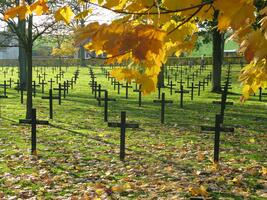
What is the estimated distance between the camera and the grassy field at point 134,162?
579 cm

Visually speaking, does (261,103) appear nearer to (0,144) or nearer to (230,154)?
(230,154)

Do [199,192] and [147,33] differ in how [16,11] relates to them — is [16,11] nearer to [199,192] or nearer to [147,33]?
[147,33]

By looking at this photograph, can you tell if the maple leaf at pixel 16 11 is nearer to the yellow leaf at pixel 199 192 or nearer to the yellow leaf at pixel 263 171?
the yellow leaf at pixel 199 192

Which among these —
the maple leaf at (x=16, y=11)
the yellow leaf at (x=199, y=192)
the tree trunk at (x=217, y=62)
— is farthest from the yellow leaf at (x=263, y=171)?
the tree trunk at (x=217, y=62)

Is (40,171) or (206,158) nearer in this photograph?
(40,171)

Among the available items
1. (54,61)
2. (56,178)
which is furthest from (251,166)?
(54,61)

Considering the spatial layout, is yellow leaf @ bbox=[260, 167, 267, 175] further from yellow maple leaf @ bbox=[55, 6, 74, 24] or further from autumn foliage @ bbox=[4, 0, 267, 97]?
yellow maple leaf @ bbox=[55, 6, 74, 24]

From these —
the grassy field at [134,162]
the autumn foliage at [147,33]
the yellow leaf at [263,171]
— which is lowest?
the grassy field at [134,162]

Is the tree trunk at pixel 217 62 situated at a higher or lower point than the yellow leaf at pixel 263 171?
higher

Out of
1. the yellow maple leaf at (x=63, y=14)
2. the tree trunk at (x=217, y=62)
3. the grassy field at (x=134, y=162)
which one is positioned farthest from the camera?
the tree trunk at (x=217, y=62)

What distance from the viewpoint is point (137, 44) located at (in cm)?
180

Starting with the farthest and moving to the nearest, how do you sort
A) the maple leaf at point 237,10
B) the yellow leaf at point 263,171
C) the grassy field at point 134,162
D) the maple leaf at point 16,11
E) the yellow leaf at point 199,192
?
the yellow leaf at point 263,171, the grassy field at point 134,162, the yellow leaf at point 199,192, the maple leaf at point 16,11, the maple leaf at point 237,10

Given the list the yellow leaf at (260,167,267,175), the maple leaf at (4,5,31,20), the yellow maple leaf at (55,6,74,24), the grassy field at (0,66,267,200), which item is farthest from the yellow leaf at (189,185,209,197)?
the maple leaf at (4,5,31,20)

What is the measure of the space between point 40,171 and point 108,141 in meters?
3.02
